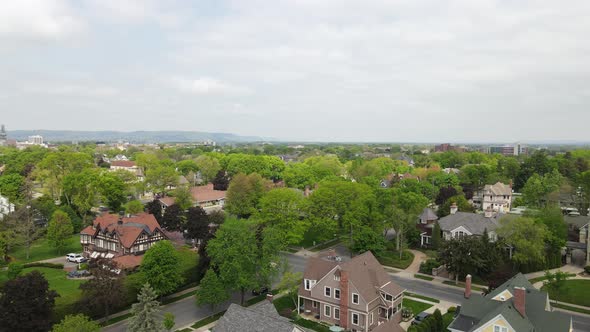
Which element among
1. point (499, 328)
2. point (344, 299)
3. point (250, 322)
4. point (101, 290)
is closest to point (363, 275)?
point (344, 299)

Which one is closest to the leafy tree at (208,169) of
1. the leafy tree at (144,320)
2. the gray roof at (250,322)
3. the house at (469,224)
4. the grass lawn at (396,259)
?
the grass lawn at (396,259)

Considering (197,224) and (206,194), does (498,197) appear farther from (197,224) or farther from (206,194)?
(206,194)

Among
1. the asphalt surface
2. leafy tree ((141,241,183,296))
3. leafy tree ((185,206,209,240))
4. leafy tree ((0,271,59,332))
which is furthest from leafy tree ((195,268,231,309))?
leafy tree ((185,206,209,240))

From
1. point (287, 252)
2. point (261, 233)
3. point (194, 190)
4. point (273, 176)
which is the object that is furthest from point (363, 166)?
point (261, 233)

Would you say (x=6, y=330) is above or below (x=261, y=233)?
below

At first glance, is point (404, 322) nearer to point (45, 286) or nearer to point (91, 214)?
point (45, 286)

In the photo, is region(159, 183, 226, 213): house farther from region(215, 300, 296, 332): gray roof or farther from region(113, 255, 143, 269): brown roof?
region(215, 300, 296, 332): gray roof
